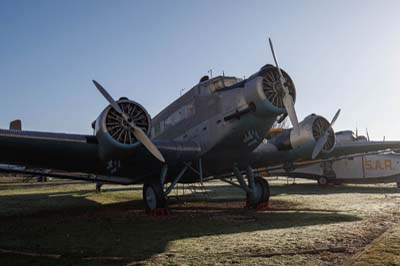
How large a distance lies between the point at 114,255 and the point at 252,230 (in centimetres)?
377

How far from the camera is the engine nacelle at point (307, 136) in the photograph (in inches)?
543

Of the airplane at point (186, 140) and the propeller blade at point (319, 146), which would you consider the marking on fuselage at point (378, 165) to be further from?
the propeller blade at point (319, 146)

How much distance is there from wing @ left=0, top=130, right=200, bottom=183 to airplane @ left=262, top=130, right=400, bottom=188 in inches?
564

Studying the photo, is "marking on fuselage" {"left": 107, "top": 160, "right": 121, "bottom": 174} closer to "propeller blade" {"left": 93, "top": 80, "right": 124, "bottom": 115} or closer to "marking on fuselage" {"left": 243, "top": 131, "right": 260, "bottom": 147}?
"propeller blade" {"left": 93, "top": 80, "right": 124, "bottom": 115}

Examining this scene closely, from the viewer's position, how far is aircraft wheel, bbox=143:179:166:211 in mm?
12547

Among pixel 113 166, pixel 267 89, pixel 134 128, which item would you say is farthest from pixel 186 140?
pixel 267 89

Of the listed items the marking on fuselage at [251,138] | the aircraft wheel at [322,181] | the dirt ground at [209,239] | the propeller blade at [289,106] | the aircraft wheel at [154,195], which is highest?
the propeller blade at [289,106]

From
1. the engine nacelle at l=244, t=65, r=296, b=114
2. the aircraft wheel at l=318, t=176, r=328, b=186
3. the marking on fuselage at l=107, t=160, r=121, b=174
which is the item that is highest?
the engine nacelle at l=244, t=65, r=296, b=114

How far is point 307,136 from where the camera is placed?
13.7m

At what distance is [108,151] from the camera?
34.8 feet

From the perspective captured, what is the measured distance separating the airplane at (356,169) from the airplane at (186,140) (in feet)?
39.1

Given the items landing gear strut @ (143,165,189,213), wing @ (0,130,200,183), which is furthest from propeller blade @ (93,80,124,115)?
landing gear strut @ (143,165,189,213)

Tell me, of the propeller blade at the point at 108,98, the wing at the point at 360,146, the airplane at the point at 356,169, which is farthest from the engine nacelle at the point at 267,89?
the airplane at the point at 356,169

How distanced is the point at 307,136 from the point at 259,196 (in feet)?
10.3
